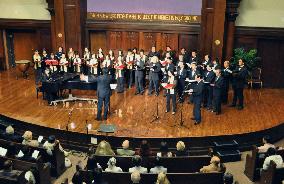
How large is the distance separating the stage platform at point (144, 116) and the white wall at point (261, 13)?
2.93 m

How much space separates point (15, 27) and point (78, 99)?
624 cm

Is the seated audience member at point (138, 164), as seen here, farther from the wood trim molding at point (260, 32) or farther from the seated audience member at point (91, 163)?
the wood trim molding at point (260, 32)

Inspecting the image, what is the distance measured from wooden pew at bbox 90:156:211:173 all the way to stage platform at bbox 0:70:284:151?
1933 millimetres

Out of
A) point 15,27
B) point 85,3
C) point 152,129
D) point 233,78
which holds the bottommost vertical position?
point 152,129

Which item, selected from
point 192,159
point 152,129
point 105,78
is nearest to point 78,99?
point 105,78

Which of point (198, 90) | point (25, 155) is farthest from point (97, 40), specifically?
point (25, 155)

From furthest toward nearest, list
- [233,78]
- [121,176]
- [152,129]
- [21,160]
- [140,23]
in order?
1. [140,23]
2. [233,78]
3. [152,129]
4. [21,160]
5. [121,176]

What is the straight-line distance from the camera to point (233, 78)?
13.0 m

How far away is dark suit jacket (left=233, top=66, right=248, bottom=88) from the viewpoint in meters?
12.7

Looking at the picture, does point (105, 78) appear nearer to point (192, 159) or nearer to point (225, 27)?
point (192, 159)

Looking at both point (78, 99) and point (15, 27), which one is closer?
point (78, 99)

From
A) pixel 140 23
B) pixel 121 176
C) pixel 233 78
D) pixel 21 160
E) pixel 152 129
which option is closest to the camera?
pixel 121 176

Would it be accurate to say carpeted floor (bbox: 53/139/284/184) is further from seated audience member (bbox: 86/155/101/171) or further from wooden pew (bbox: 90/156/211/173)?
seated audience member (bbox: 86/155/101/171)

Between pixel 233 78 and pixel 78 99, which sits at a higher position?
pixel 233 78
